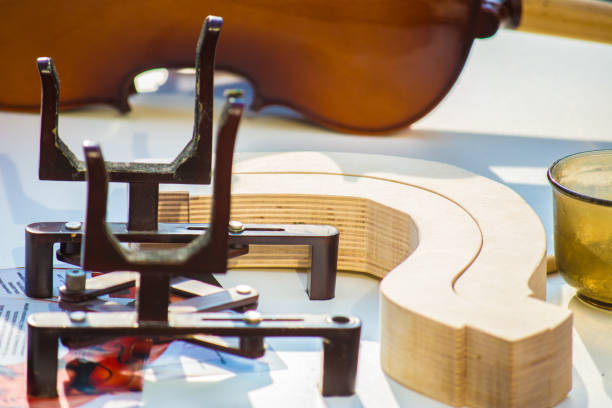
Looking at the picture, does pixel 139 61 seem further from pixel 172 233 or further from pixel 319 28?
pixel 172 233

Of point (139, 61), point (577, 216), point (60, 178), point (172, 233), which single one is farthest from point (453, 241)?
point (139, 61)

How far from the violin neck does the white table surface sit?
0.24m

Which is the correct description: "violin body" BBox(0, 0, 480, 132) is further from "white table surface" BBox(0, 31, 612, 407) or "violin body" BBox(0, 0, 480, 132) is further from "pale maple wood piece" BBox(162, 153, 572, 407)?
"pale maple wood piece" BBox(162, 153, 572, 407)

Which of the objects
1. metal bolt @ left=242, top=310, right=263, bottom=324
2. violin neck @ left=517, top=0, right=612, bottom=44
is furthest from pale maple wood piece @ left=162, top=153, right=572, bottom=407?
violin neck @ left=517, top=0, right=612, bottom=44

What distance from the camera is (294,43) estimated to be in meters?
1.87

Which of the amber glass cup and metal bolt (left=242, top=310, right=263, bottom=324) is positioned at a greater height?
the amber glass cup

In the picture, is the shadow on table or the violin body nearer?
the shadow on table

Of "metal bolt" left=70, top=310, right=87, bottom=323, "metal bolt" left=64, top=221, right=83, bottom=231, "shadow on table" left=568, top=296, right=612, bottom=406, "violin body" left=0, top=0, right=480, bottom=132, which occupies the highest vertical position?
"violin body" left=0, top=0, right=480, bottom=132

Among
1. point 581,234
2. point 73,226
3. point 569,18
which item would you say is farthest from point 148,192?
point 569,18

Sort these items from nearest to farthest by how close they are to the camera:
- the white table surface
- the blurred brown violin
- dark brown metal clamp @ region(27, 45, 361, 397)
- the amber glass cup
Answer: dark brown metal clamp @ region(27, 45, 361, 397) < the white table surface < the amber glass cup < the blurred brown violin

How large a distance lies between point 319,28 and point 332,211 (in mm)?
612

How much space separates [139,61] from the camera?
186cm

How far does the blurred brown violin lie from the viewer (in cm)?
183

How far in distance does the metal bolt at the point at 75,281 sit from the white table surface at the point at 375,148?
7.6 inches
